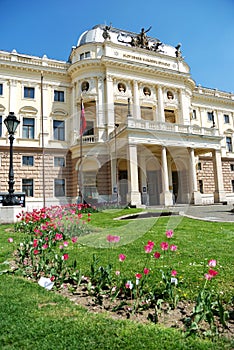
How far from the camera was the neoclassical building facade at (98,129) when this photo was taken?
23703 mm

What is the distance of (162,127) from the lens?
2298 centimetres

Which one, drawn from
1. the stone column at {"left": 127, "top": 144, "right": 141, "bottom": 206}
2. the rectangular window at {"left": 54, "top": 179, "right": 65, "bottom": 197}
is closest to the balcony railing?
the stone column at {"left": 127, "top": 144, "right": 141, "bottom": 206}

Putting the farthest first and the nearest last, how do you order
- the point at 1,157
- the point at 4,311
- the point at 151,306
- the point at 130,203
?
the point at 1,157 → the point at 130,203 → the point at 151,306 → the point at 4,311

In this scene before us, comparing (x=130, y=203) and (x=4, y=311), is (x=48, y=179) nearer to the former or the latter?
(x=130, y=203)

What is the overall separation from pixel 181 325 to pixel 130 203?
1698 cm

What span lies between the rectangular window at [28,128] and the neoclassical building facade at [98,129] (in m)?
0.10

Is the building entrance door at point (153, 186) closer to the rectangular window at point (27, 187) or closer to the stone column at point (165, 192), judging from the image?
the stone column at point (165, 192)

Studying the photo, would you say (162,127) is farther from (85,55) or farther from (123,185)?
(85,55)

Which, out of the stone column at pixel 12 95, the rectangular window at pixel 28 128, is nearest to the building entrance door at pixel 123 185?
the rectangular window at pixel 28 128

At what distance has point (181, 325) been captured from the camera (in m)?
2.76

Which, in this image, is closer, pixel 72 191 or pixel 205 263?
pixel 205 263

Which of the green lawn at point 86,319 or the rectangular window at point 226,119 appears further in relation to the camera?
the rectangular window at point 226,119

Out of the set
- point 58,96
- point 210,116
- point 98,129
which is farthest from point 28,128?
point 210,116

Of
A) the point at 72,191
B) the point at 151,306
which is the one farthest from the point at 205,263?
the point at 72,191
